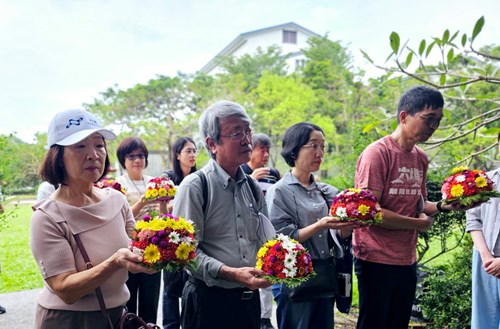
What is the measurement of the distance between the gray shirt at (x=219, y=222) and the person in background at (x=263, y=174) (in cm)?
205

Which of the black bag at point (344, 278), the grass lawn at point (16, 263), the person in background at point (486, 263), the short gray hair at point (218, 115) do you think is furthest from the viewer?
the grass lawn at point (16, 263)

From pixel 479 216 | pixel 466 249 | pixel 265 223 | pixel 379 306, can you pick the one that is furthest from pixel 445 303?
pixel 265 223

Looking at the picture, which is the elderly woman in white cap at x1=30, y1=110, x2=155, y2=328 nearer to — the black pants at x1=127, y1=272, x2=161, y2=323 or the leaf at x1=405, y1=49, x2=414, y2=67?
the black pants at x1=127, y1=272, x2=161, y2=323

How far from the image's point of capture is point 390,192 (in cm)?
300

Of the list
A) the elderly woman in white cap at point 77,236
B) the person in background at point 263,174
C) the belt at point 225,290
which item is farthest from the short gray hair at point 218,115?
the person in background at point 263,174

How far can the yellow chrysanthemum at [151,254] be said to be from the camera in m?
1.76

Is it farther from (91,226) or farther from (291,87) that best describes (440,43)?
(291,87)

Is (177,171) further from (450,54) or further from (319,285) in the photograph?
(450,54)

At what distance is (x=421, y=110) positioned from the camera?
3.00 metres

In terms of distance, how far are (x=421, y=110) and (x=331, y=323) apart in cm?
160

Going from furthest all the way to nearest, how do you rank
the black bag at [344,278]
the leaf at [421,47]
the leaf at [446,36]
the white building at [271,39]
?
the white building at [271,39]
the leaf at [421,47]
the leaf at [446,36]
the black bag at [344,278]

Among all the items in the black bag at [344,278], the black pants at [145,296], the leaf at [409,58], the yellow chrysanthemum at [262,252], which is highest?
the leaf at [409,58]

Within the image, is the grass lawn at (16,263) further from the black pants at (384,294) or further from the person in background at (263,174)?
the black pants at (384,294)

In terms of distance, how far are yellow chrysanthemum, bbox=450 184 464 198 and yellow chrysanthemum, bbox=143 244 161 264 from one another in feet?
7.25
